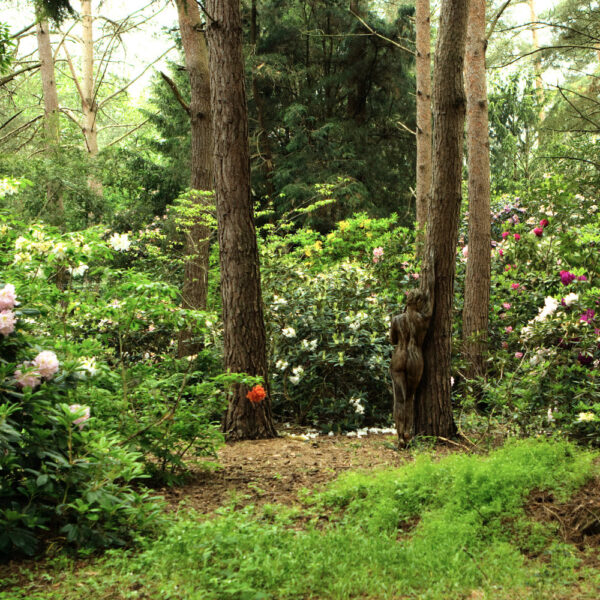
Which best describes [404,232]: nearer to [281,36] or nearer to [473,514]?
[473,514]

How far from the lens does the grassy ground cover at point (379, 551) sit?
2646 mm

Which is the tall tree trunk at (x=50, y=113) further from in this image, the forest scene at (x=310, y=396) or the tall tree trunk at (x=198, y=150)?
the tall tree trunk at (x=198, y=150)

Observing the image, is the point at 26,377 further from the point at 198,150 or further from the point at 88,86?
the point at 88,86

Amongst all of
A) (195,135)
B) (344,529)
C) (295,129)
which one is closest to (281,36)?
(295,129)

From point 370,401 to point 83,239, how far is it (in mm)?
3756

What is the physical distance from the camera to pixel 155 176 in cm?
1399

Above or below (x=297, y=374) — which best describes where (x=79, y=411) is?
above

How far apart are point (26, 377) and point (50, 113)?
12.7 meters

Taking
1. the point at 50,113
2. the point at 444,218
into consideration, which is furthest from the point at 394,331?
the point at 50,113

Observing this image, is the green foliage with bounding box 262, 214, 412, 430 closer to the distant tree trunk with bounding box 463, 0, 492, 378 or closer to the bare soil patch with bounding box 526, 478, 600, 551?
the distant tree trunk with bounding box 463, 0, 492, 378

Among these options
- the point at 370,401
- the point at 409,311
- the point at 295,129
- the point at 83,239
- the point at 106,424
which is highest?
the point at 295,129

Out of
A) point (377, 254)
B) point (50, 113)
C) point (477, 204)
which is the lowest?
point (377, 254)

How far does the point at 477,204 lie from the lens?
7633mm

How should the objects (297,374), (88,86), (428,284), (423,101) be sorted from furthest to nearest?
(88,86) → (423,101) → (297,374) → (428,284)
